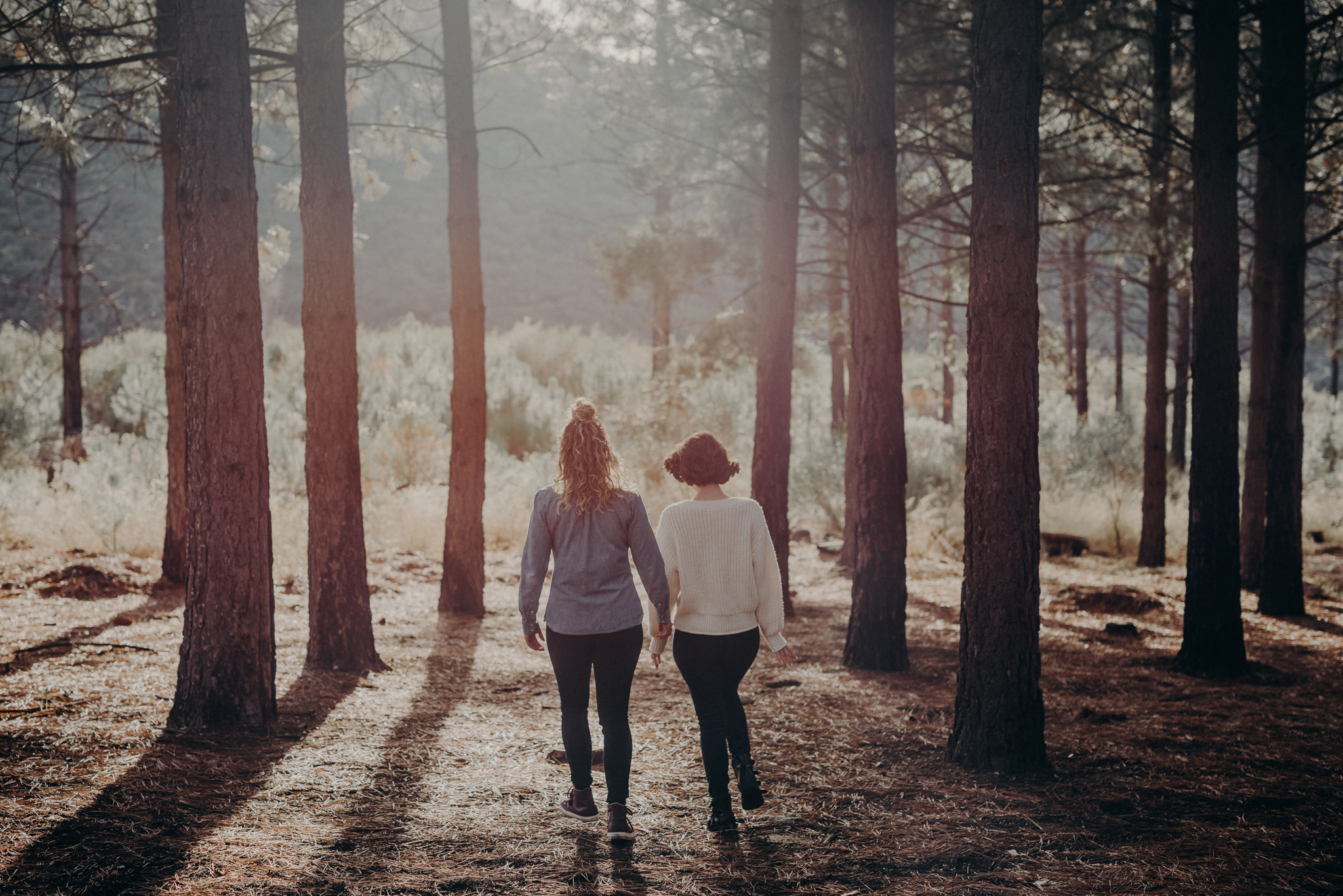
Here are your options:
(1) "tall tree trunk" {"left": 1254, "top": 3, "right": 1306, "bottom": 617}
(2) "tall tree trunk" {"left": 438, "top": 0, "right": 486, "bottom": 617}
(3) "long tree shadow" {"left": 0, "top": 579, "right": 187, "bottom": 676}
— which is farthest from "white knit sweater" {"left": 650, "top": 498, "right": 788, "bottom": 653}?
(1) "tall tree trunk" {"left": 1254, "top": 3, "right": 1306, "bottom": 617}

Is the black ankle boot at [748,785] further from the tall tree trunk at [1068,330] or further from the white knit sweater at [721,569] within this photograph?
the tall tree trunk at [1068,330]

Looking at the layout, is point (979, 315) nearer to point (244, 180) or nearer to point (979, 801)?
point (979, 801)

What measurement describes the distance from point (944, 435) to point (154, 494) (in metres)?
15.6

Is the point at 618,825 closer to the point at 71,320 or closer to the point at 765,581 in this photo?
the point at 765,581

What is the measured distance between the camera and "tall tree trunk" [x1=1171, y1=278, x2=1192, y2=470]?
13.3m

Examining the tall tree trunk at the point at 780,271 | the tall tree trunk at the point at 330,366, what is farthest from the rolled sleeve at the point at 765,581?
the tall tree trunk at the point at 780,271

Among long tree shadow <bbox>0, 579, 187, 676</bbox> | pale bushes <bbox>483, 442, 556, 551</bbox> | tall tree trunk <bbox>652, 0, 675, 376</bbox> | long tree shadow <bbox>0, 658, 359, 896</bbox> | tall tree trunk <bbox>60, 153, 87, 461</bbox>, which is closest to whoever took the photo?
long tree shadow <bbox>0, 658, 359, 896</bbox>

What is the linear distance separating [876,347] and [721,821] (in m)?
4.07

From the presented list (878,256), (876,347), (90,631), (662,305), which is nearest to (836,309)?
(662,305)

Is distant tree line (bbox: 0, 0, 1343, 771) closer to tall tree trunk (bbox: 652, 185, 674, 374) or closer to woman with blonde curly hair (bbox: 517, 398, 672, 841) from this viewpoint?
woman with blonde curly hair (bbox: 517, 398, 672, 841)

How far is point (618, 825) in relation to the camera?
3.80 meters

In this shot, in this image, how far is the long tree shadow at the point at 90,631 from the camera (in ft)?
19.9

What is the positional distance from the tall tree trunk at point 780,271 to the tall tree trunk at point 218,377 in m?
5.02

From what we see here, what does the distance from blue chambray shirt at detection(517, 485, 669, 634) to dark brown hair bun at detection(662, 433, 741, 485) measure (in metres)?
0.26
